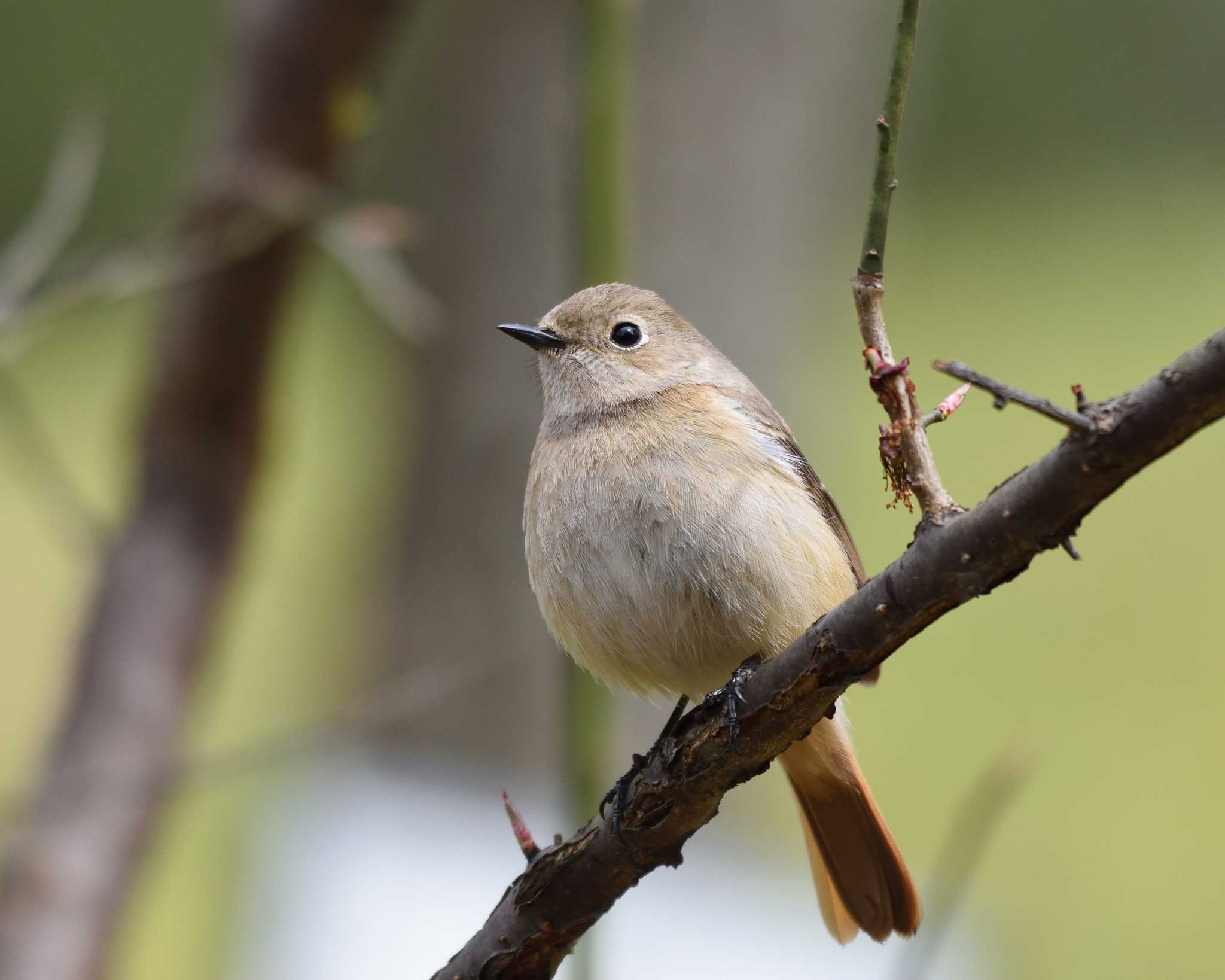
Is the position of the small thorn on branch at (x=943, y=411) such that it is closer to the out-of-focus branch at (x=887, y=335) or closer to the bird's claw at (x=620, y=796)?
the out-of-focus branch at (x=887, y=335)

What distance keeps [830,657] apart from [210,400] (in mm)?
3430

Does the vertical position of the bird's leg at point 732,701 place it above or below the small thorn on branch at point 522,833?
below

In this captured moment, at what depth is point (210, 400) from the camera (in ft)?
15.8

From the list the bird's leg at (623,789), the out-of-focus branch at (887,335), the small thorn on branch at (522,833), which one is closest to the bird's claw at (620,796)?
the bird's leg at (623,789)

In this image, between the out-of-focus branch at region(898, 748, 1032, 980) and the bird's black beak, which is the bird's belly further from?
the bird's black beak

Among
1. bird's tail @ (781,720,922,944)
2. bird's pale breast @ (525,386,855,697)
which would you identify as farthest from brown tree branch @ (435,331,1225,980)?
bird's tail @ (781,720,922,944)

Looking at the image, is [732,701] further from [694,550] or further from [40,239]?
[40,239]

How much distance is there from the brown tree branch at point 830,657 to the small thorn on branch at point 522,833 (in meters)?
0.03

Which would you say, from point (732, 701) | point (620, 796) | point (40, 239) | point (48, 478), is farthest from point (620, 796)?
point (48, 478)

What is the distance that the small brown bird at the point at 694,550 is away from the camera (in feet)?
10.2

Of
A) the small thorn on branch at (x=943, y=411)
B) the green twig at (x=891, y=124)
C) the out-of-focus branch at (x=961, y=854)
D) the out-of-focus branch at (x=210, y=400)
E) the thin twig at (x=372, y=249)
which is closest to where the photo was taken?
the green twig at (x=891, y=124)

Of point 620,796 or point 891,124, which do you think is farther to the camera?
point 620,796

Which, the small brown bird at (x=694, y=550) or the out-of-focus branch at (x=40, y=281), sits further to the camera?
the out-of-focus branch at (x=40, y=281)

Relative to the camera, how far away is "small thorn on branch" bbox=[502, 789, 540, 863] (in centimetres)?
245
